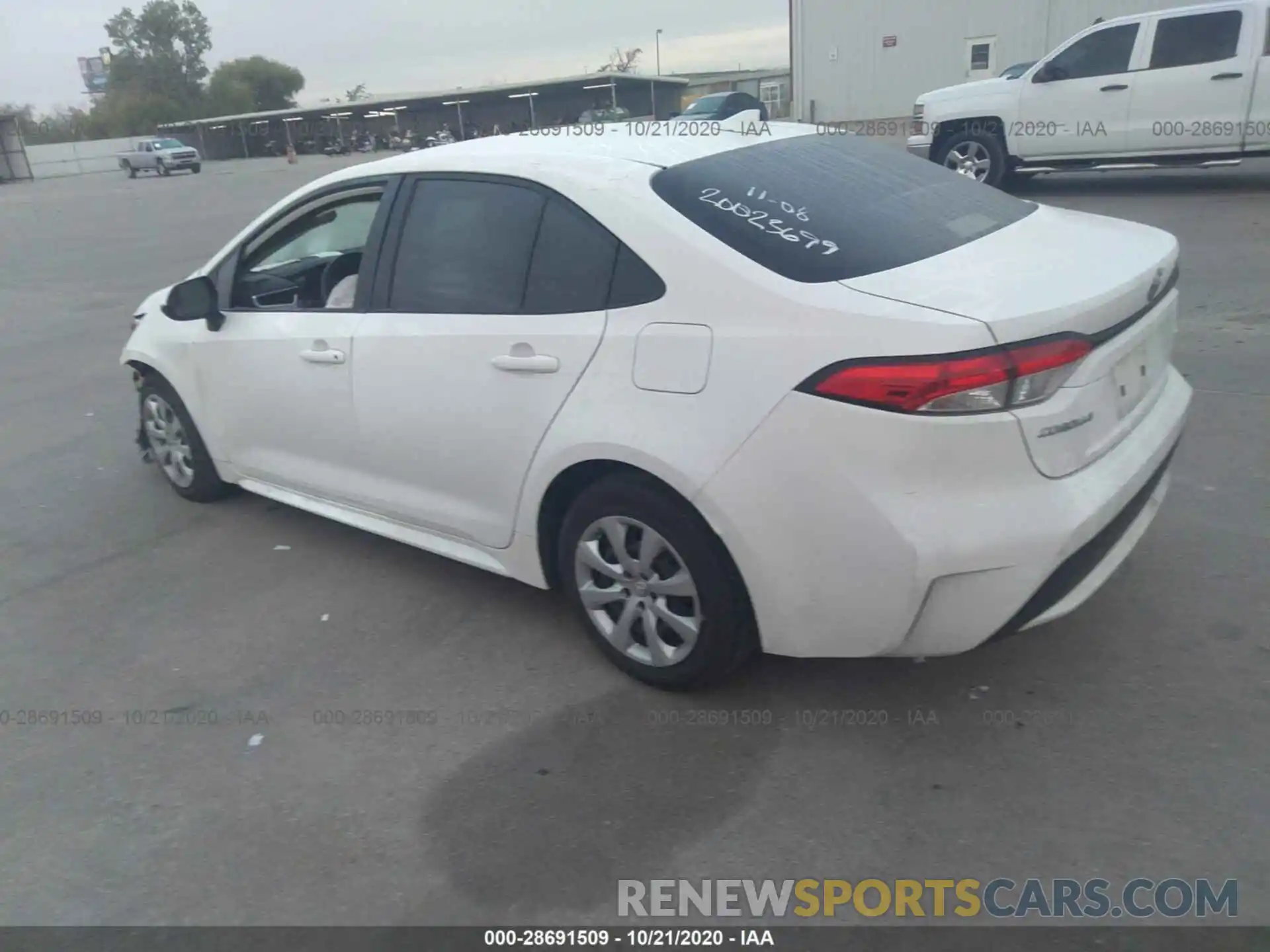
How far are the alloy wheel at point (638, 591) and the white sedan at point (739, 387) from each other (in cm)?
1

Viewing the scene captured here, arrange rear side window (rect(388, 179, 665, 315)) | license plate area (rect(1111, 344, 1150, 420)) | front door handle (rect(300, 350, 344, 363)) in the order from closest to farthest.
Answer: license plate area (rect(1111, 344, 1150, 420)), rear side window (rect(388, 179, 665, 315)), front door handle (rect(300, 350, 344, 363))

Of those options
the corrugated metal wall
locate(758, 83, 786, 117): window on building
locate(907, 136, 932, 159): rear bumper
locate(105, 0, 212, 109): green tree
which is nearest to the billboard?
locate(105, 0, 212, 109): green tree

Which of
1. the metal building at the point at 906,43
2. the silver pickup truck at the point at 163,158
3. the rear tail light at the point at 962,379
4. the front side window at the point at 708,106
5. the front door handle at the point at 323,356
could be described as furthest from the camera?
the silver pickup truck at the point at 163,158

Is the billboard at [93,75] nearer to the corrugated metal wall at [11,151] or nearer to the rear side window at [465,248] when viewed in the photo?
the corrugated metal wall at [11,151]

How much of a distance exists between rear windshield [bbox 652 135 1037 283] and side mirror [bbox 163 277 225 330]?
2.33m

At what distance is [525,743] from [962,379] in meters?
1.70

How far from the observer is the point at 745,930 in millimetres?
2387

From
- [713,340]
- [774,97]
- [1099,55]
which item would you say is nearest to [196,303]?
[713,340]

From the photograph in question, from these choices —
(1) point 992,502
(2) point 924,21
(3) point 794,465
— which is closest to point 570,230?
(3) point 794,465

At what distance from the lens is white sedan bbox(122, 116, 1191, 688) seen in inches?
101

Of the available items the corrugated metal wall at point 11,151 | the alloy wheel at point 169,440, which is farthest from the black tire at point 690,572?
the corrugated metal wall at point 11,151

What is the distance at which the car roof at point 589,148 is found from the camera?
11.2 feet

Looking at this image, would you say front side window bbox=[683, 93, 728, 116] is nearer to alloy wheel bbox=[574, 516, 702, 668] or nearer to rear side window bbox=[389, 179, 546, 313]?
rear side window bbox=[389, 179, 546, 313]

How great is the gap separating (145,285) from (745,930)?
12.3 meters
